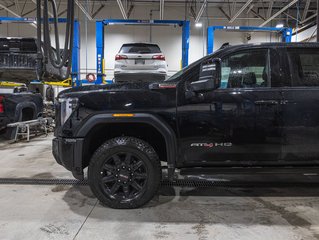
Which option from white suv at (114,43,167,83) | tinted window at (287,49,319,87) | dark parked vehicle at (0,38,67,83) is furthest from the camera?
white suv at (114,43,167,83)

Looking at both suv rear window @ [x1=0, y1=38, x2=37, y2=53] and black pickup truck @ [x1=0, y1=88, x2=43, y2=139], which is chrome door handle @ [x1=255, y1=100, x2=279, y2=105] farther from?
black pickup truck @ [x1=0, y1=88, x2=43, y2=139]

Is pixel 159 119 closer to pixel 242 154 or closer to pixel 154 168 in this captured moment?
pixel 154 168

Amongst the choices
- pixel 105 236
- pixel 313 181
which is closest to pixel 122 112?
pixel 105 236

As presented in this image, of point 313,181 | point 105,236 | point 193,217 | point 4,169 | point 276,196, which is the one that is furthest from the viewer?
point 4,169

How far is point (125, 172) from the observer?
3.30 m

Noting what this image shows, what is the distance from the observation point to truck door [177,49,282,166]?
327 centimetres

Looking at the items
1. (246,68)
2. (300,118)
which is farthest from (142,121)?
(300,118)

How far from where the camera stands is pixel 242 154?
3332mm

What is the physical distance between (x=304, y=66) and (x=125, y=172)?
2303 millimetres

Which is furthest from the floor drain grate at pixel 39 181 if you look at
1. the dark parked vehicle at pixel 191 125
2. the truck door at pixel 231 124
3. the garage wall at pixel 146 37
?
the garage wall at pixel 146 37

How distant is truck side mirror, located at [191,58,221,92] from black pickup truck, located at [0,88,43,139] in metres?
5.67

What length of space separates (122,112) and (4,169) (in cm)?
306

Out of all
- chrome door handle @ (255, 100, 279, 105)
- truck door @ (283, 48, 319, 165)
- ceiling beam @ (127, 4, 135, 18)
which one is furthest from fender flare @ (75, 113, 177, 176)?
ceiling beam @ (127, 4, 135, 18)

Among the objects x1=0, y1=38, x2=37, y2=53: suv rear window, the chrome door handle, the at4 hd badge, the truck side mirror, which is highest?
x1=0, y1=38, x2=37, y2=53: suv rear window
